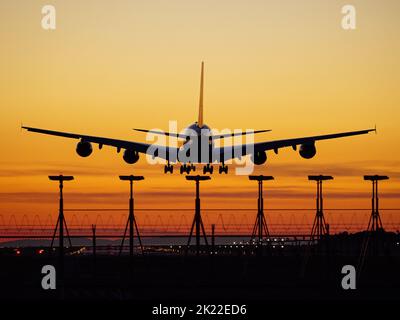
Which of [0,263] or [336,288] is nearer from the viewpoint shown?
[336,288]

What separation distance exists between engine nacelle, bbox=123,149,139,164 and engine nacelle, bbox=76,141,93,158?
5.52 m

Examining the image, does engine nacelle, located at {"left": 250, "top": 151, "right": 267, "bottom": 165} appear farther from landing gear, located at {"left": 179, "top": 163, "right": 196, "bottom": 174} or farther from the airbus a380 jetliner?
landing gear, located at {"left": 179, "top": 163, "right": 196, "bottom": 174}

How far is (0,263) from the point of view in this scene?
326 ft

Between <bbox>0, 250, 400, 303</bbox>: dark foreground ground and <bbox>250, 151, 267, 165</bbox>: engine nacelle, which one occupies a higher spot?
<bbox>250, 151, 267, 165</bbox>: engine nacelle

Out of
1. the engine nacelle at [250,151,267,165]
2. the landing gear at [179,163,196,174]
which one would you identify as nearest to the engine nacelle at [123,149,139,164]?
the landing gear at [179,163,196,174]

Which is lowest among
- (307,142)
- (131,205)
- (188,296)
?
(188,296)

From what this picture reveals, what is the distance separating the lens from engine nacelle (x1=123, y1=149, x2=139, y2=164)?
335 feet

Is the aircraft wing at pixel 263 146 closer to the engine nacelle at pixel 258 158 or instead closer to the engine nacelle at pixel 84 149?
the engine nacelle at pixel 258 158

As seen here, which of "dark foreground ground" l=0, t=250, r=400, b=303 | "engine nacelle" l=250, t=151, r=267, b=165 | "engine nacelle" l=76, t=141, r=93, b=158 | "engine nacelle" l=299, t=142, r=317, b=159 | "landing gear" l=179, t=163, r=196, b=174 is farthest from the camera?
"landing gear" l=179, t=163, r=196, b=174
